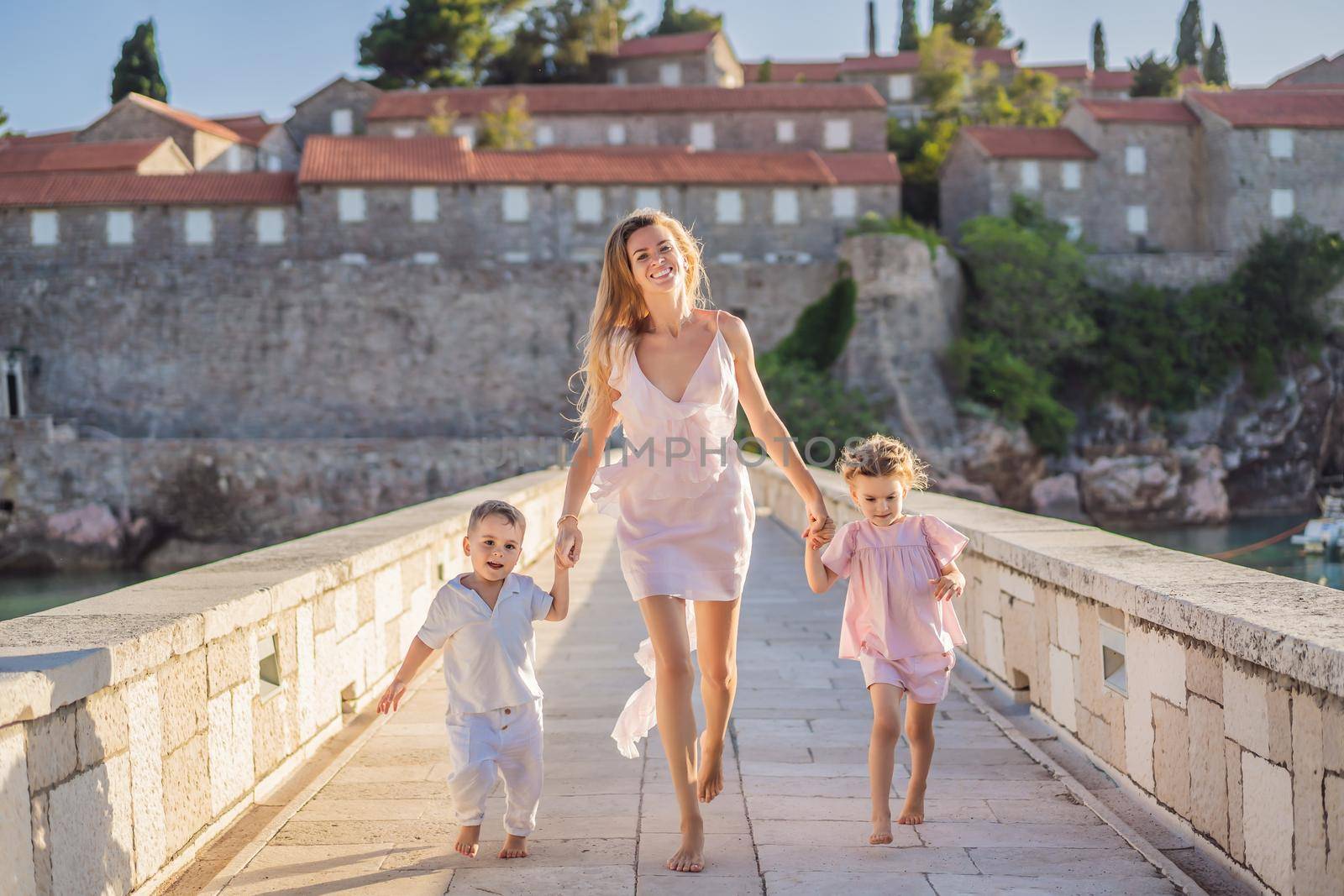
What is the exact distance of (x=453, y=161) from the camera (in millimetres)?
37156

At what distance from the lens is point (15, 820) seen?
250 centimetres

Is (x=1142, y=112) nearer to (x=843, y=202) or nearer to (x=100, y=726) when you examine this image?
(x=843, y=202)

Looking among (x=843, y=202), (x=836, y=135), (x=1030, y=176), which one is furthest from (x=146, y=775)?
(x=836, y=135)

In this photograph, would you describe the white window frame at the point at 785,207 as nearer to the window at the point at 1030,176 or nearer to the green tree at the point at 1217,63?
the window at the point at 1030,176

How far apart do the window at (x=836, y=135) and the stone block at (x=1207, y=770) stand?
43.4 metres

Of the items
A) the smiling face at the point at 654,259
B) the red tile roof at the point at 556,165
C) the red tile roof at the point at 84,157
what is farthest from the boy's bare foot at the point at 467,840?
the red tile roof at the point at 84,157

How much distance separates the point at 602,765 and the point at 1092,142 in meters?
40.6

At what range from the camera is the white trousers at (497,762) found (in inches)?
131

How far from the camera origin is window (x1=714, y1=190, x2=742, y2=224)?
37.6 metres

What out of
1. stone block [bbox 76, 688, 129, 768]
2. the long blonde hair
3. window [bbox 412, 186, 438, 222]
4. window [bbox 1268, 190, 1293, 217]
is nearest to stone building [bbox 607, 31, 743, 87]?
window [bbox 412, 186, 438, 222]

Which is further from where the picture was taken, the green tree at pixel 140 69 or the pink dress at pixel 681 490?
the green tree at pixel 140 69

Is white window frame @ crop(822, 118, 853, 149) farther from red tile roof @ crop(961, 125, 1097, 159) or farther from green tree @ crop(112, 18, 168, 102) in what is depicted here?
green tree @ crop(112, 18, 168, 102)

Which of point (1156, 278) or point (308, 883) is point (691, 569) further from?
point (1156, 278)

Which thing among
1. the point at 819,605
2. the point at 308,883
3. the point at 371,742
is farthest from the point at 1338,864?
the point at 819,605
